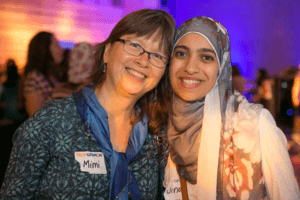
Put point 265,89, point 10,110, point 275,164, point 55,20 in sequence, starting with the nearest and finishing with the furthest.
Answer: point 275,164
point 10,110
point 265,89
point 55,20

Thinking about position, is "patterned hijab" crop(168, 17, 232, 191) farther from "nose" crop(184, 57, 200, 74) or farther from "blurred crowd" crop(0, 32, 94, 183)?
"blurred crowd" crop(0, 32, 94, 183)

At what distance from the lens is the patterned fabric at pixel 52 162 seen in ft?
4.46

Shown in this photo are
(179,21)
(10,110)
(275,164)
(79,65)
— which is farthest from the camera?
(179,21)

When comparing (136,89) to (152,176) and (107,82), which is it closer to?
(107,82)

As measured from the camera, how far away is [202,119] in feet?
5.64

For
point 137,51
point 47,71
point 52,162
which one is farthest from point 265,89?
point 52,162

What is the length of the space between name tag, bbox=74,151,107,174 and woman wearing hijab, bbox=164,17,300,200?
566 mm

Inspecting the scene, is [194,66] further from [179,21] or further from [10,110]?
[179,21]

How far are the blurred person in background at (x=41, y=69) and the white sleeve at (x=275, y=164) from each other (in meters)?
2.21

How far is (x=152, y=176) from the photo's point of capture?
1661 millimetres

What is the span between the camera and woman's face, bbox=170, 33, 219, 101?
5.30 ft

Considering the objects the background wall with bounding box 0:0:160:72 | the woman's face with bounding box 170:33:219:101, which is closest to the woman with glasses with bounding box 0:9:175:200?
the woman's face with bounding box 170:33:219:101

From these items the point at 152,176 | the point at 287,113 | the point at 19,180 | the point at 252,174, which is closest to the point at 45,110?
the point at 19,180

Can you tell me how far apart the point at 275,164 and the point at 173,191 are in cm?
73
